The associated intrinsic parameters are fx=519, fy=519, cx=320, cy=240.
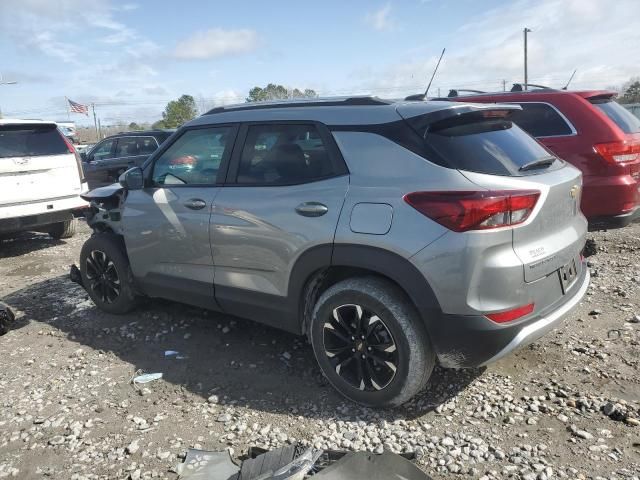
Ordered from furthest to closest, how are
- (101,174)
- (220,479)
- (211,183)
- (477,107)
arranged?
1. (101,174)
2. (211,183)
3. (477,107)
4. (220,479)

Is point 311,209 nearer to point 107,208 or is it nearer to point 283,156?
Answer: point 283,156

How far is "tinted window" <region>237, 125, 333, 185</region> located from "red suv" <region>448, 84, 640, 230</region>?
2.58 metres

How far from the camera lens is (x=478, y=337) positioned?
275 cm

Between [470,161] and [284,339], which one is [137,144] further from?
[470,161]

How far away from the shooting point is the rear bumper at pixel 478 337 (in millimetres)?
2732

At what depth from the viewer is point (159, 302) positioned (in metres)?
5.12

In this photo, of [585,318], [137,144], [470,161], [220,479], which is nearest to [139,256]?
[220,479]

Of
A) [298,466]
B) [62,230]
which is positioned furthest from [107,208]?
[62,230]

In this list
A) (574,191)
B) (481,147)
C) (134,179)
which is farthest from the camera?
(134,179)

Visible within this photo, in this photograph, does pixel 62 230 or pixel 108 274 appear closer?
pixel 108 274

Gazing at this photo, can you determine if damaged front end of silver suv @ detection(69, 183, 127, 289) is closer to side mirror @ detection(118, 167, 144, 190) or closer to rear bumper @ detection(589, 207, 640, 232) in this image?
side mirror @ detection(118, 167, 144, 190)

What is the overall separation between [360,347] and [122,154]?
11079 mm

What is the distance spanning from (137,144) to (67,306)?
26.3 feet

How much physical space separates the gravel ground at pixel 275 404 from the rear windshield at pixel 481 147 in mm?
1424
